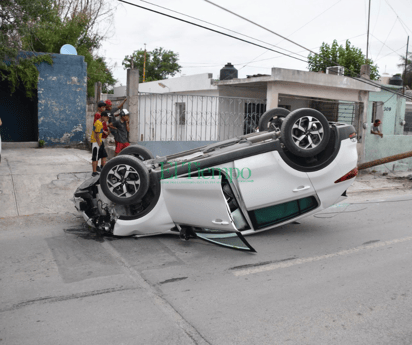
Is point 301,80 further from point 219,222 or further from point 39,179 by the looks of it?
point 219,222

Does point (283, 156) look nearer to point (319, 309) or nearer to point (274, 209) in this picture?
point (274, 209)

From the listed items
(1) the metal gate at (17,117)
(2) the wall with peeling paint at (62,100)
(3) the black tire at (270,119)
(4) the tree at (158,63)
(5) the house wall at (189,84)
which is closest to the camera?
(3) the black tire at (270,119)

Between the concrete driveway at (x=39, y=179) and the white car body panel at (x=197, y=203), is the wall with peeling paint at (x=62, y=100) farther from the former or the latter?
the white car body panel at (x=197, y=203)

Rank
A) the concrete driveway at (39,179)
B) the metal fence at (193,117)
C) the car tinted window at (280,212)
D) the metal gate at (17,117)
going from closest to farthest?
the car tinted window at (280,212) < the concrete driveway at (39,179) < the metal fence at (193,117) < the metal gate at (17,117)

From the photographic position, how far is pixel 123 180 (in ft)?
17.3

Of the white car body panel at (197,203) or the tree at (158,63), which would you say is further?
the tree at (158,63)

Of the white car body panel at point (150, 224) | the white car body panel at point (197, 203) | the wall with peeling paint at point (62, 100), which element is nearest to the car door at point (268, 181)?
the white car body panel at point (197, 203)

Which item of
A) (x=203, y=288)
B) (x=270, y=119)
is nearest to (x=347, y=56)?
(x=270, y=119)

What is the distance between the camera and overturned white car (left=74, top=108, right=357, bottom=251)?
16.6 feet

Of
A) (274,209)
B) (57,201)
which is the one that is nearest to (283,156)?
(274,209)

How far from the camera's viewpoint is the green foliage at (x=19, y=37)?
9.88 m

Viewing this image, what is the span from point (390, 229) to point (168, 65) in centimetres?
5027

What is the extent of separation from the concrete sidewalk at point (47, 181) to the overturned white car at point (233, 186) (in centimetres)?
219

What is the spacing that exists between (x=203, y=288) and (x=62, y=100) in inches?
442
